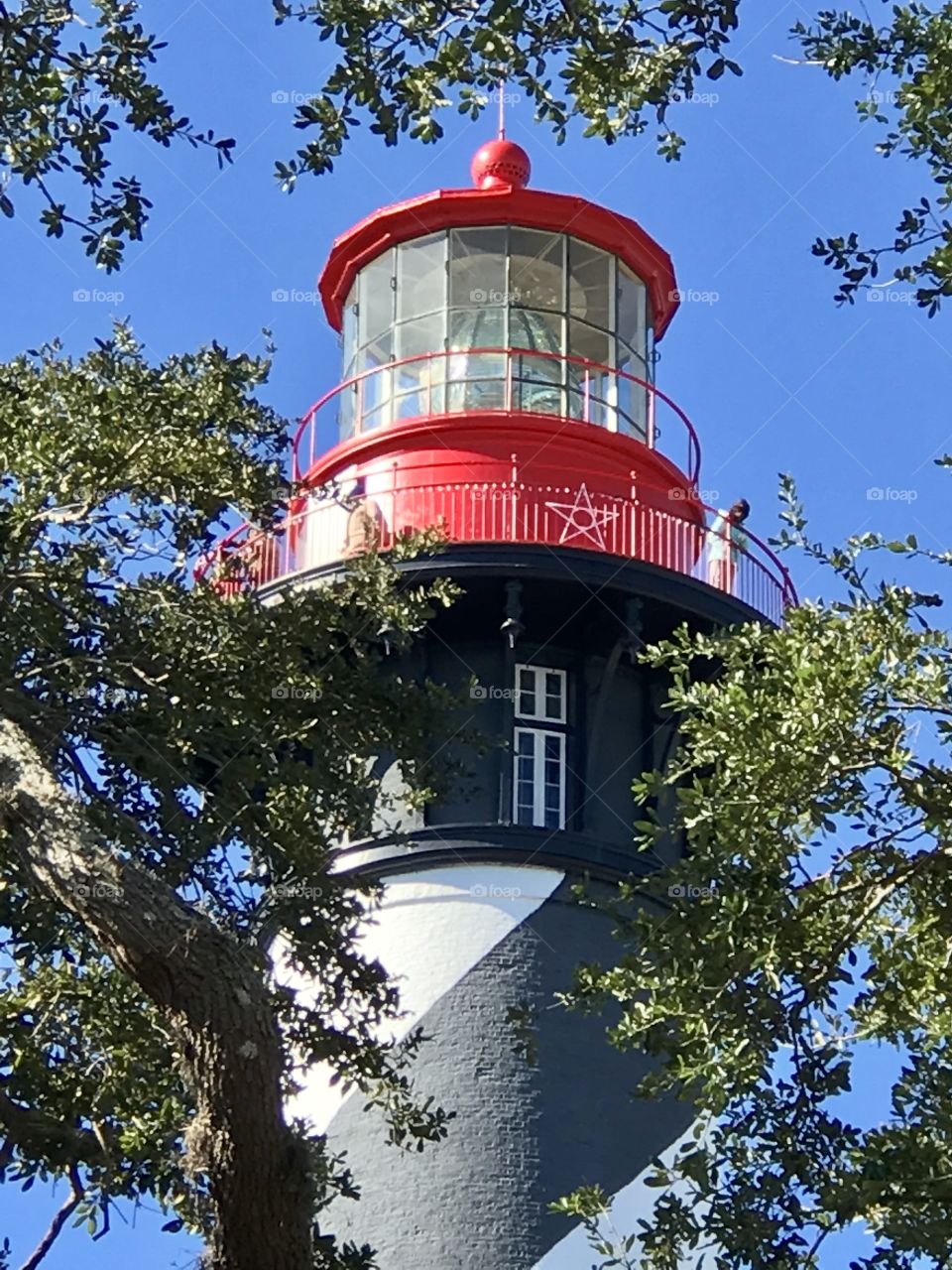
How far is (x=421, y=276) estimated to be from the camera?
22.8 meters

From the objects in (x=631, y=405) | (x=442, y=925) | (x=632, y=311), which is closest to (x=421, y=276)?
(x=632, y=311)

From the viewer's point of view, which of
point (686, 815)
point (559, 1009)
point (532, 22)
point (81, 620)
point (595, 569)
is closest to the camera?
point (532, 22)

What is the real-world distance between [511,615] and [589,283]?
14.5 feet

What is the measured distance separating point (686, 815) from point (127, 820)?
2980 mm

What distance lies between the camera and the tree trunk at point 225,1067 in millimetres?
9461

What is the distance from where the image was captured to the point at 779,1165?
36.5 feet

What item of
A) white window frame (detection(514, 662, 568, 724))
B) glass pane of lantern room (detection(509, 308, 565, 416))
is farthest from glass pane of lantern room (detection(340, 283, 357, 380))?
white window frame (detection(514, 662, 568, 724))

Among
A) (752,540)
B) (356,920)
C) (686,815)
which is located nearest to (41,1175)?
(356,920)

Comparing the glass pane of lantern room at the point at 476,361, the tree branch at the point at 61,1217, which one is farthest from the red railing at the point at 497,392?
the tree branch at the point at 61,1217

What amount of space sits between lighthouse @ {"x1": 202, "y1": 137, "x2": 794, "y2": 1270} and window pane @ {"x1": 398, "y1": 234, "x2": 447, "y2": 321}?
3 cm

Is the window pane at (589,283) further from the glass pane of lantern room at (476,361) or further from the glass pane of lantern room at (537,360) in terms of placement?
Result: the glass pane of lantern room at (476,361)

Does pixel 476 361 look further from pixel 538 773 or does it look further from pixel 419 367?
pixel 538 773

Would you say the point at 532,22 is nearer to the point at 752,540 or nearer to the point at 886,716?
the point at 886,716

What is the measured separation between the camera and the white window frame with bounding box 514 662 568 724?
65.6 feet
